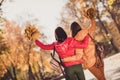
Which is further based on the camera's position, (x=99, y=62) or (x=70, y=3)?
(x=70, y=3)

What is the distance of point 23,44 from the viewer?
4453 cm

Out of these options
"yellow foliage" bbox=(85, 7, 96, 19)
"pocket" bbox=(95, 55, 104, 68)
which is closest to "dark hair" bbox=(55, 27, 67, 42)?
"yellow foliage" bbox=(85, 7, 96, 19)

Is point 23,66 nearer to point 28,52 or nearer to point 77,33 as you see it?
point 28,52

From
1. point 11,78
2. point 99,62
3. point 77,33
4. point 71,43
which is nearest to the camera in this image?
point 71,43

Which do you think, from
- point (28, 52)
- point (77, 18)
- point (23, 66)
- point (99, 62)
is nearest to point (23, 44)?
point (28, 52)

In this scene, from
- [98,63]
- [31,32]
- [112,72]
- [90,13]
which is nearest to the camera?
[31,32]

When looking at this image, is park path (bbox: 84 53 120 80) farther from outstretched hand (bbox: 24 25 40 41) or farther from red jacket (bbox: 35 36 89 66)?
outstretched hand (bbox: 24 25 40 41)

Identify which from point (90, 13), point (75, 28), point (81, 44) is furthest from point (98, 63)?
point (81, 44)

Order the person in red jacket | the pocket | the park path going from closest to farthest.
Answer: the person in red jacket, the pocket, the park path

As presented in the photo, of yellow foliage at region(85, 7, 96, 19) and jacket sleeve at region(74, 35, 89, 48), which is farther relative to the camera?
yellow foliage at region(85, 7, 96, 19)

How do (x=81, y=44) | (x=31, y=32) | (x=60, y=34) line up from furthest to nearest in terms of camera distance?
(x=31, y=32) < (x=60, y=34) < (x=81, y=44)

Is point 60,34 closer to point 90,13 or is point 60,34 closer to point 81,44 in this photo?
point 81,44

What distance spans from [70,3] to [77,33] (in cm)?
4122

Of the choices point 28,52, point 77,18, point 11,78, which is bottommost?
point 11,78
